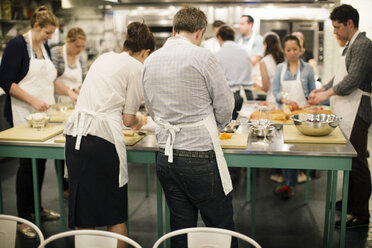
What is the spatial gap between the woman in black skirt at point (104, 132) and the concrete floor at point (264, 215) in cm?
81

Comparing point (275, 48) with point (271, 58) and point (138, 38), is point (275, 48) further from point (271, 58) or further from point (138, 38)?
point (138, 38)

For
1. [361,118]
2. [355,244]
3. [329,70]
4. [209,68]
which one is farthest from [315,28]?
[209,68]

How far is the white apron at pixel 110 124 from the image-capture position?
249cm

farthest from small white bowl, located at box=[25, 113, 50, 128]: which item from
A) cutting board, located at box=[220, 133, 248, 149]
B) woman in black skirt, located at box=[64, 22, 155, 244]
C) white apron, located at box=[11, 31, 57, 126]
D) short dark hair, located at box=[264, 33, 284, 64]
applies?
short dark hair, located at box=[264, 33, 284, 64]

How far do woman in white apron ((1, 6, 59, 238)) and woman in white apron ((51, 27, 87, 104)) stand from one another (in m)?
0.44

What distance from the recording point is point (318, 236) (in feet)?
11.1

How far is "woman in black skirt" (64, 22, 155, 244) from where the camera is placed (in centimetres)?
249

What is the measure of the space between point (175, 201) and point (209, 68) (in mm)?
731

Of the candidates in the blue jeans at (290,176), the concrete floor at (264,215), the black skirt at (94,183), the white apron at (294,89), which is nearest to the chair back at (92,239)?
the black skirt at (94,183)

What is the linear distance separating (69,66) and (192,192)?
2618mm

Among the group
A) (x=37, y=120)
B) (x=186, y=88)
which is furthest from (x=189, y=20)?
(x=37, y=120)

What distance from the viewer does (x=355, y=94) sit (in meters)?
3.31

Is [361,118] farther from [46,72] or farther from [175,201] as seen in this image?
[46,72]

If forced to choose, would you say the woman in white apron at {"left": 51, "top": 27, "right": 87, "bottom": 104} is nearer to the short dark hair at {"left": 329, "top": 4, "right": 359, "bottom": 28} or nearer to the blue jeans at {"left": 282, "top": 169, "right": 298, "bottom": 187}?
the blue jeans at {"left": 282, "top": 169, "right": 298, "bottom": 187}
